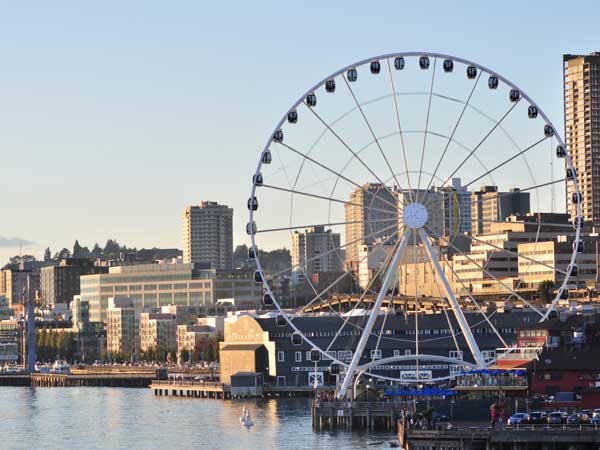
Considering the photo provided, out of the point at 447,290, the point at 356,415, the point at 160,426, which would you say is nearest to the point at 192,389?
the point at 160,426

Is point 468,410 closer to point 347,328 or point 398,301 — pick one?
point 347,328

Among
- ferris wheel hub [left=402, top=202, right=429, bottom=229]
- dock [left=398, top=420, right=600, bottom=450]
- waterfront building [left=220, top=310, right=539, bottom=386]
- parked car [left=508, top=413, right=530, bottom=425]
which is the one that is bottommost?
dock [left=398, top=420, right=600, bottom=450]

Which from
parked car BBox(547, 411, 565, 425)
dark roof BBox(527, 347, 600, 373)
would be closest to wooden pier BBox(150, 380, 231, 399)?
dark roof BBox(527, 347, 600, 373)

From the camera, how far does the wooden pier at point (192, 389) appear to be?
169 metres

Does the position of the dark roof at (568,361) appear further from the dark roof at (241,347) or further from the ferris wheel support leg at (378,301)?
the dark roof at (241,347)

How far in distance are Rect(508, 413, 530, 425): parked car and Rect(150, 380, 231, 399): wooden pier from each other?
71.9 metres

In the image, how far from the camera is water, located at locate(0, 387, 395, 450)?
113 meters

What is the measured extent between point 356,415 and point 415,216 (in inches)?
555

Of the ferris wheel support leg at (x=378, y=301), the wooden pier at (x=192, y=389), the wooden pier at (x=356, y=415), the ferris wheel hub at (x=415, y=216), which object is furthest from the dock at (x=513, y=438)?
the wooden pier at (x=192, y=389)

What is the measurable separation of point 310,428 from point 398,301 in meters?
65.4

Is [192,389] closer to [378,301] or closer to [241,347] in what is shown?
[241,347]

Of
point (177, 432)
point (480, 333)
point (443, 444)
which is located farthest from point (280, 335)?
point (443, 444)

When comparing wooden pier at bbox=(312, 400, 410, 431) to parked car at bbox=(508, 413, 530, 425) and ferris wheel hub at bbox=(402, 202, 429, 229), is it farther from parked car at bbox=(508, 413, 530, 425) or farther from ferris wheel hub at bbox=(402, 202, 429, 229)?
parked car at bbox=(508, 413, 530, 425)

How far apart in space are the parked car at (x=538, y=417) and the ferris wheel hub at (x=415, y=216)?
1812cm
